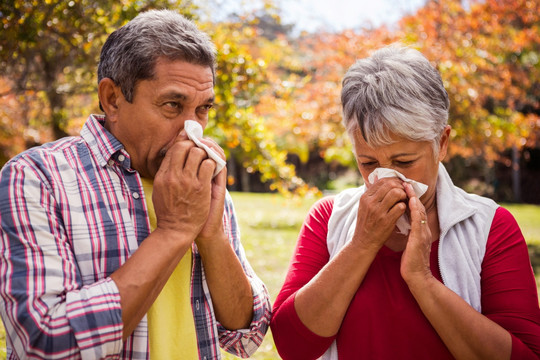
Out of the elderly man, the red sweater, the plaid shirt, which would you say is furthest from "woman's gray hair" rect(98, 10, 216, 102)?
the red sweater

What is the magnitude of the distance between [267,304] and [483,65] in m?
8.28

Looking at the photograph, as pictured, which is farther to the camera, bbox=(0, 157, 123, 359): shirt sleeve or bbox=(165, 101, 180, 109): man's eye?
bbox=(165, 101, 180, 109): man's eye

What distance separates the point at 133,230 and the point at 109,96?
598mm

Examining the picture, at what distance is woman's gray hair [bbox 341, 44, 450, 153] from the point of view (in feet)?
7.16

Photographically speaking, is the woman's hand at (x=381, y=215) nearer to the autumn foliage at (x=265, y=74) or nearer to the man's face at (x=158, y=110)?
the man's face at (x=158, y=110)

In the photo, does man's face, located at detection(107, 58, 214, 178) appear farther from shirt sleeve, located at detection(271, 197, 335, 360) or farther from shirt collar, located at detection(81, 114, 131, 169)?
shirt sleeve, located at detection(271, 197, 335, 360)

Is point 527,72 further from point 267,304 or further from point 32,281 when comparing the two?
point 32,281

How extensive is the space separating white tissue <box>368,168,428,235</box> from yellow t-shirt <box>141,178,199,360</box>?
95 centimetres

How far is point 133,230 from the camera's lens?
75.7 inches

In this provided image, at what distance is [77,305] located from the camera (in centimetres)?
A: 158

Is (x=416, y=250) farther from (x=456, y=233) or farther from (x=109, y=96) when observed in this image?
(x=109, y=96)

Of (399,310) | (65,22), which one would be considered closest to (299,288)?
(399,310)

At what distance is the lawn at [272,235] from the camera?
6803mm

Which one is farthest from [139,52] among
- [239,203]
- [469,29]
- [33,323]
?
[239,203]
